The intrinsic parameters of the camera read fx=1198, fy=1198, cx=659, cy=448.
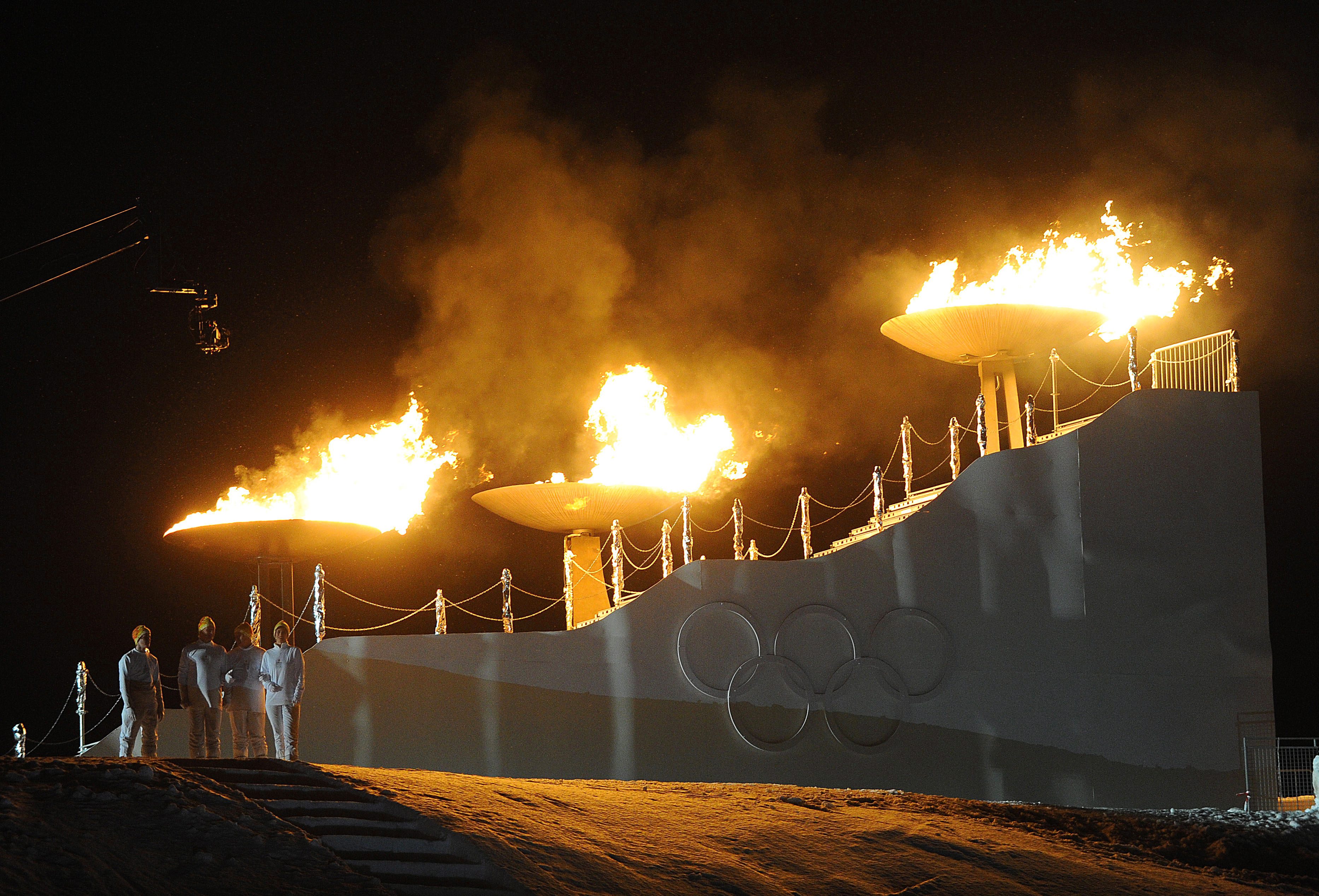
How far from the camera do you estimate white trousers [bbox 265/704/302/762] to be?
420 inches

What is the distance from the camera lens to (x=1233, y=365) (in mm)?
12359

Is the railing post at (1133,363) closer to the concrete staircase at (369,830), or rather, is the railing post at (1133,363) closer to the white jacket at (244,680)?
the concrete staircase at (369,830)

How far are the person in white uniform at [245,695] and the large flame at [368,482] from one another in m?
6.28

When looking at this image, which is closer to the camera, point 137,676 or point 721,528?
point 137,676

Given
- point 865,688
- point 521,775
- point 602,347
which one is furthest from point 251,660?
point 602,347

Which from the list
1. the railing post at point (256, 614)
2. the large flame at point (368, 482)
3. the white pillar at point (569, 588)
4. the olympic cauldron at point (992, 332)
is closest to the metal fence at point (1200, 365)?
the olympic cauldron at point (992, 332)

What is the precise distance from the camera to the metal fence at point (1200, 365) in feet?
40.9

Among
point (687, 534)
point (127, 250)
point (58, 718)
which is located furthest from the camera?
point (58, 718)

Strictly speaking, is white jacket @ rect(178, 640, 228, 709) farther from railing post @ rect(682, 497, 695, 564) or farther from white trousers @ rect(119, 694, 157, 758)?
railing post @ rect(682, 497, 695, 564)

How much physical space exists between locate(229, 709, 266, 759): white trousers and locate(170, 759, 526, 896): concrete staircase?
9.08 ft

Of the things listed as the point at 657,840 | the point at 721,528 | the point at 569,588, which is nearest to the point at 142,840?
the point at 657,840

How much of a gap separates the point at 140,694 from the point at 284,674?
1193 mm

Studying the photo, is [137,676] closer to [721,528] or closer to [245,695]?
[245,695]

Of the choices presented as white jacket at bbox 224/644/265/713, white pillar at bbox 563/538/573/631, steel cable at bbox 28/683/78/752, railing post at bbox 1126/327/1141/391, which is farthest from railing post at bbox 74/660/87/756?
railing post at bbox 1126/327/1141/391
